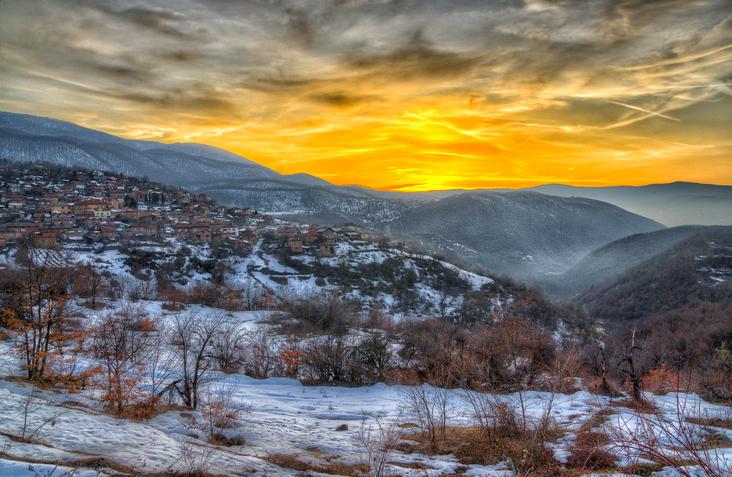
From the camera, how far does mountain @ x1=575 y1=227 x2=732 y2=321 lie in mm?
78062

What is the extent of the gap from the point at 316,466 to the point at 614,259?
180001 millimetres

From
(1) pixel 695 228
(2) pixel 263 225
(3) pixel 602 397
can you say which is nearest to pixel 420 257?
(2) pixel 263 225

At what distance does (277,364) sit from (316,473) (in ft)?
57.1

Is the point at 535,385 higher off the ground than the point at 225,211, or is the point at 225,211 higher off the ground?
the point at 225,211

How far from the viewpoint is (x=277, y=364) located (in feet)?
86.1

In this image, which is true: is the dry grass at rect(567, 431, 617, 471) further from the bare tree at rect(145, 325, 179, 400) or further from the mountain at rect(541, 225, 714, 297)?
the mountain at rect(541, 225, 714, 297)

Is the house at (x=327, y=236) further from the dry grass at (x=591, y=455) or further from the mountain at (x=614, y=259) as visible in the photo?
the dry grass at (x=591, y=455)

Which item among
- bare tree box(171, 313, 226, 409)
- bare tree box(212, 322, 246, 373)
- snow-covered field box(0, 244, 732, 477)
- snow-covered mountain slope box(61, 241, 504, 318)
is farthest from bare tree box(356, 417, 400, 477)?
snow-covered mountain slope box(61, 241, 504, 318)

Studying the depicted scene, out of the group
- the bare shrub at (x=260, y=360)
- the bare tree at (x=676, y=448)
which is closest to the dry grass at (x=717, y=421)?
the bare tree at (x=676, y=448)

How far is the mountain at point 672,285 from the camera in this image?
7806 centimetres

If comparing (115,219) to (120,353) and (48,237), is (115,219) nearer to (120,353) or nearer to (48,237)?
(48,237)

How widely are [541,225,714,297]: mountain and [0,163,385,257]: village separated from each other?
80753 millimetres

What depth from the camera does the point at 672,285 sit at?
289ft

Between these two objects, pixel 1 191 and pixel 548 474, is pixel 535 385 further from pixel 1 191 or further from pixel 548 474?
pixel 1 191
